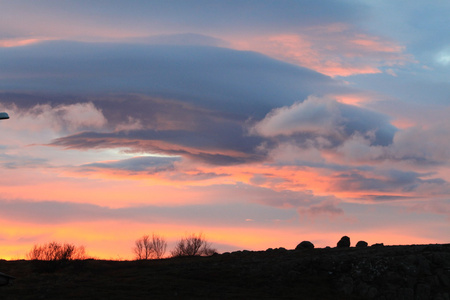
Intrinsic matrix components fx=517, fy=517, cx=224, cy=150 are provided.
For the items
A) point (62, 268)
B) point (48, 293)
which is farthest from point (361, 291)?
point (62, 268)

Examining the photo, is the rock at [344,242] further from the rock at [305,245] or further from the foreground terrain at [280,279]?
the foreground terrain at [280,279]

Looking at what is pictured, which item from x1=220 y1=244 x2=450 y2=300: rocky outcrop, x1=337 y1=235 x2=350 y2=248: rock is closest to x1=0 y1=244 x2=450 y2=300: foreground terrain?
x1=220 y1=244 x2=450 y2=300: rocky outcrop

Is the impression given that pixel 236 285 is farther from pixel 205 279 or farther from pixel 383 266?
pixel 383 266

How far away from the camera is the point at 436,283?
41.6 m

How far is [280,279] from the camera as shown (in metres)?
43.6

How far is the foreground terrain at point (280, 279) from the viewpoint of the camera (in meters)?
40.5

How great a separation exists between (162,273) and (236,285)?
8.29m

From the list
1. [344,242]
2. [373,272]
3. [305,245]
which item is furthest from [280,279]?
[344,242]

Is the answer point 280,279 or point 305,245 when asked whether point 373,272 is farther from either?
point 305,245

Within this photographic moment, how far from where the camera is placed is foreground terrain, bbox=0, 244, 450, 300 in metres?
40.5

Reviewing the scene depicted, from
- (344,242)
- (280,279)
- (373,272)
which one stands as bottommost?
(280,279)

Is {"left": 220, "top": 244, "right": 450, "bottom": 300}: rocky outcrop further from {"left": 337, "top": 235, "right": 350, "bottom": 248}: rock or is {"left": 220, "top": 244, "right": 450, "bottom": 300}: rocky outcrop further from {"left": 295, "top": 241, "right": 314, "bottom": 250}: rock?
{"left": 337, "top": 235, "right": 350, "bottom": 248}: rock

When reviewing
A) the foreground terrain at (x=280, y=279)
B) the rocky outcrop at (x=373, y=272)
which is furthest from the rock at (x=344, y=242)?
the rocky outcrop at (x=373, y=272)

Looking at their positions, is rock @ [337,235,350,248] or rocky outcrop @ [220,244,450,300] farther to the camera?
rock @ [337,235,350,248]
